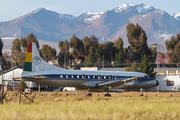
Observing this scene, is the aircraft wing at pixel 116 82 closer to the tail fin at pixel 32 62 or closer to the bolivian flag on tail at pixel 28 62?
the tail fin at pixel 32 62

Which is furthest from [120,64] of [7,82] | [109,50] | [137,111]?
[137,111]

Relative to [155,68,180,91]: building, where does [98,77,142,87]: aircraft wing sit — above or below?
above

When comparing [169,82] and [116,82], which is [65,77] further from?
[169,82]

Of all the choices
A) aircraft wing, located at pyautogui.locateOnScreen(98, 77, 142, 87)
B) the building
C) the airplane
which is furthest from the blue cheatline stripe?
the building

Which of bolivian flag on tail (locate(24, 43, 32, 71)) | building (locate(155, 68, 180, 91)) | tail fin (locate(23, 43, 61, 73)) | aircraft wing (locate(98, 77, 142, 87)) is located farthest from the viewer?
building (locate(155, 68, 180, 91))

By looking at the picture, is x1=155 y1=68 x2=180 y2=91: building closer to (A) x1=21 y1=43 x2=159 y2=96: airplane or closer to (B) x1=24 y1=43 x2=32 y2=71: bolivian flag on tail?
(A) x1=21 y1=43 x2=159 y2=96: airplane

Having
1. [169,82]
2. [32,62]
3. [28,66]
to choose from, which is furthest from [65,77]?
[169,82]

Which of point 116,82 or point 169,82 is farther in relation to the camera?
point 169,82

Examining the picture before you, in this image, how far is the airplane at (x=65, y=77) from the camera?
3819 centimetres

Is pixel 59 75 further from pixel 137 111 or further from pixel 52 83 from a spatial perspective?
pixel 137 111

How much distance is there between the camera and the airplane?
38.2 metres

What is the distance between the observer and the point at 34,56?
1550 inches

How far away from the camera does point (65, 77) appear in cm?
3903

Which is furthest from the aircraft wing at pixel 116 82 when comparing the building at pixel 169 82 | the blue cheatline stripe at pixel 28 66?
the building at pixel 169 82
